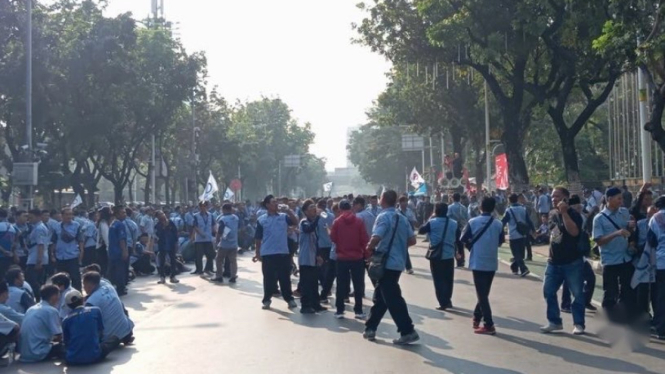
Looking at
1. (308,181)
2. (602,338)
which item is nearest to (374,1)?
(602,338)

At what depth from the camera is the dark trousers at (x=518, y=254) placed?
757 inches

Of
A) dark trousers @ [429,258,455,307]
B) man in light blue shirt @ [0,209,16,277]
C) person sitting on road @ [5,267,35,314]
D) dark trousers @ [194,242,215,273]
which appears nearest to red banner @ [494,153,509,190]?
dark trousers @ [194,242,215,273]

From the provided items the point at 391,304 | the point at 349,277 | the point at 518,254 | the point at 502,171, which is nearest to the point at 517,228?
the point at 518,254

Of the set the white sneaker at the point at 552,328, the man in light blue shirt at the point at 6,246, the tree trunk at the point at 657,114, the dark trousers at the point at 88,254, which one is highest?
the tree trunk at the point at 657,114

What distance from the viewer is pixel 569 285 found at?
38.3ft

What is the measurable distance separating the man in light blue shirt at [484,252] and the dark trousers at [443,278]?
221cm

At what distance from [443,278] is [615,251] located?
3.51 meters

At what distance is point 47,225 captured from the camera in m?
17.1

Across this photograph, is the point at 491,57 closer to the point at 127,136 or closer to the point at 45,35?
the point at 45,35

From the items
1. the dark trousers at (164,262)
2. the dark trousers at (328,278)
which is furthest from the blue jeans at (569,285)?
the dark trousers at (164,262)

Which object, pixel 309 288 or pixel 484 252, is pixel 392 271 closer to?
pixel 484 252

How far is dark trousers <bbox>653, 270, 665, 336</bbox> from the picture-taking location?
1107 centimetres

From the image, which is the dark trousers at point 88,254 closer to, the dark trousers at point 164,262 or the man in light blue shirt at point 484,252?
the dark trousers at point 164,262

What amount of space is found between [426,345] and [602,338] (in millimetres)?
2279
